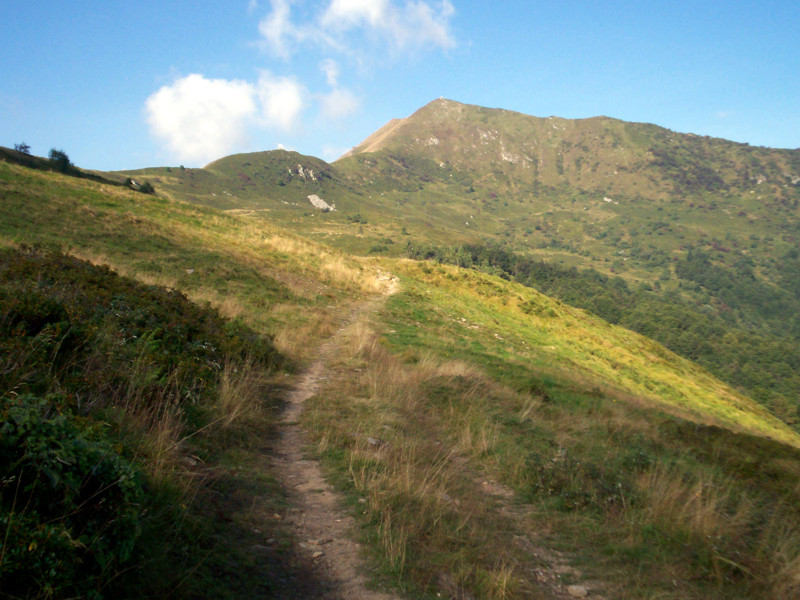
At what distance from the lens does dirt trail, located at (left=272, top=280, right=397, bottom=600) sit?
138 inches

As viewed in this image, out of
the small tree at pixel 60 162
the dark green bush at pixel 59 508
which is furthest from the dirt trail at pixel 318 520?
the small tree at pixel 60 162

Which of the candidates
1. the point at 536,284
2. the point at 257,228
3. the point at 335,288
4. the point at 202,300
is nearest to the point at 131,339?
the point at 202,300

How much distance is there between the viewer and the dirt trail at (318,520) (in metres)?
3.50

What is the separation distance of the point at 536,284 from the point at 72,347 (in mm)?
93011

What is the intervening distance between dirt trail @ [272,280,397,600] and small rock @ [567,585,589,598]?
1.58m

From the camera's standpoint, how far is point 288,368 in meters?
9.56

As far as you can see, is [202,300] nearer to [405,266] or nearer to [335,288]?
[335,288]

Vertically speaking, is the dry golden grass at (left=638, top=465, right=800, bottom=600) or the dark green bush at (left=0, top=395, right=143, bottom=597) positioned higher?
the dark green bush at (left=0, top=395, right=143, bottom=597)

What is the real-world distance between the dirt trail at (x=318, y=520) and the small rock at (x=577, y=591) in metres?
1.58

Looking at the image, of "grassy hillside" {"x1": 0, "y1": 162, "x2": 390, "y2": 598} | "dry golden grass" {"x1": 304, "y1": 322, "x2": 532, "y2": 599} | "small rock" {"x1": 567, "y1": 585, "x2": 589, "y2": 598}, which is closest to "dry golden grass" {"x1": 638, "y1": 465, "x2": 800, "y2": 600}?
"small rock" {"x1": 567, "y1": 585, "x2": 589, "y2": 598}

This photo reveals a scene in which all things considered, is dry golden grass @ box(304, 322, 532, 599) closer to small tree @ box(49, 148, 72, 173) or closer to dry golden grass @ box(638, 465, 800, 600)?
dry golden grass @ box(638, 465, 800, 600)

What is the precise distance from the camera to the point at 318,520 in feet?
14.0

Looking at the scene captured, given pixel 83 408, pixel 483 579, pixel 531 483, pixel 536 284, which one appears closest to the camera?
pixel 483 579

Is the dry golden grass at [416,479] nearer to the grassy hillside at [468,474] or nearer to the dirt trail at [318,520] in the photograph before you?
the grassy hillside at [468,474]
